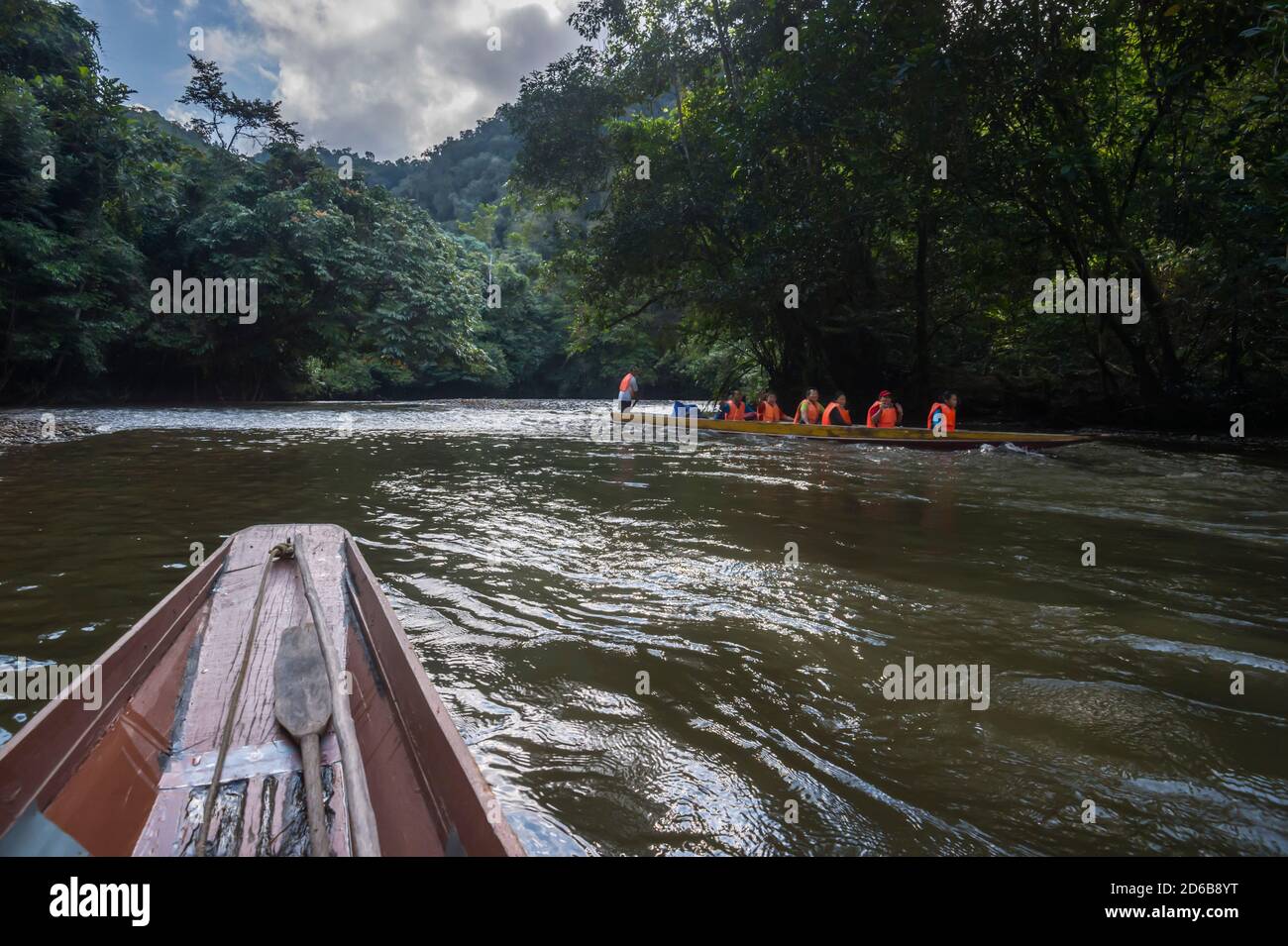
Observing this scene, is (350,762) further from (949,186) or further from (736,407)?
(736,407)

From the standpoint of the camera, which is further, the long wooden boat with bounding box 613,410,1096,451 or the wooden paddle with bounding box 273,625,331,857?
the long wooden boat with bounding box 613,410,1096,451

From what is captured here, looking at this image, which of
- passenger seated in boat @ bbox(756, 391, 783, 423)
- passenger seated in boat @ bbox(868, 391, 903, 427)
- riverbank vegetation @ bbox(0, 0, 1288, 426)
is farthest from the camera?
passenger seated in boat @ bbox(756, 391, 783, 423)

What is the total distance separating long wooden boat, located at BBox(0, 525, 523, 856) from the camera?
62.7 inches

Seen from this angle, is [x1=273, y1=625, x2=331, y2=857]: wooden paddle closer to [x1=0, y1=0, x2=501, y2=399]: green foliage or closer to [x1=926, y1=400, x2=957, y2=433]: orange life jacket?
[x1=926, y1=400, x2=957, y2=433]: orange life jacket

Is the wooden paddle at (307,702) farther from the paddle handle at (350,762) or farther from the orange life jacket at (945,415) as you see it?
the orange life jacket at (945,415)

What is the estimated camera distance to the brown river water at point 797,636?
2.29 metres

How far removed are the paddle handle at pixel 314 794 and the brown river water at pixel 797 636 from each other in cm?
70

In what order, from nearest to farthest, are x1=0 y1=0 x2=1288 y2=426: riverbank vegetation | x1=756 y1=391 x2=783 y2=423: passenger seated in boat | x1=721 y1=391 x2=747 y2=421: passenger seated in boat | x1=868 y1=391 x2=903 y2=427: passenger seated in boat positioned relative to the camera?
x1=0 y1=0 x2=1288 y2=426: riverbank vegetation, x1=868 y1=391 x2=903 y2=427: passenger seated in boat, x1=756 y1=391 x2=783 y2=423: passenger seated in boat, x1=721 y1=391 x2=747 y2=421: passenger seated in boat

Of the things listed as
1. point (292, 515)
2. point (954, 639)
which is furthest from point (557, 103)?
point (954, 639)

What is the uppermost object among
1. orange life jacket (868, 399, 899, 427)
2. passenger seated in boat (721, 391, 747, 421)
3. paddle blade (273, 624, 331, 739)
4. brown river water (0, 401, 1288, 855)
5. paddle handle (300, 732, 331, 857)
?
passenger seated in boat (721, 391, 747, 421)

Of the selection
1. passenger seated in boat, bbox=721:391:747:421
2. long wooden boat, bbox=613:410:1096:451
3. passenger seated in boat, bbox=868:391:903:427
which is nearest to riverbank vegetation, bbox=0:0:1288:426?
passenger seated in boat, bbox=721:391:747:421

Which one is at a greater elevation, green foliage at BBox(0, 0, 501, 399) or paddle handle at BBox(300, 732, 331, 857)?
green foliage at BBox(0, 0, 501, 399)

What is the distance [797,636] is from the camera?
3.82 m

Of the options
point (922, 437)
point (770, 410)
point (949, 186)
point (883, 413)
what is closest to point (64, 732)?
point (922, 437)
